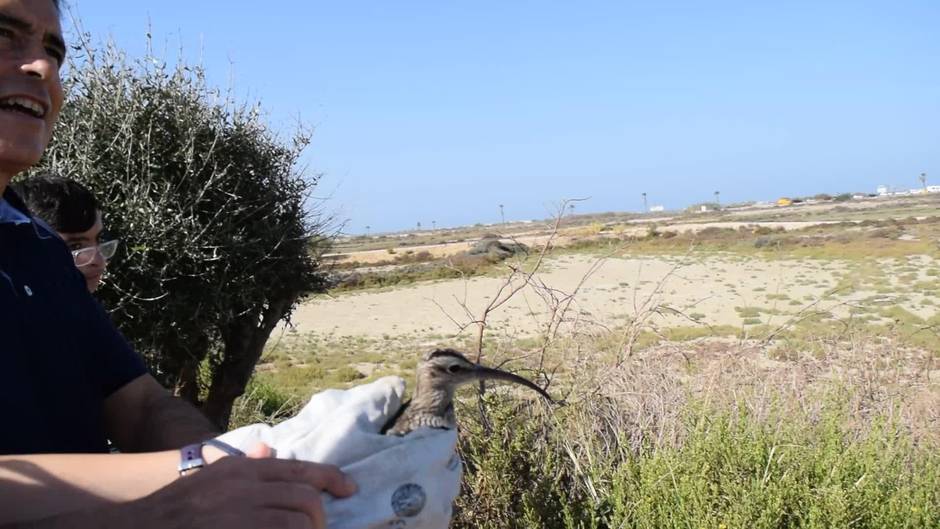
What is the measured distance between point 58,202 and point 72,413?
2.20m

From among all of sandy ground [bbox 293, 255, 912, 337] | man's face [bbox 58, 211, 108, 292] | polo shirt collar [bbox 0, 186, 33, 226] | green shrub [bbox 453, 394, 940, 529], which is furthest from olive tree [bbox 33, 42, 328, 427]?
sandy ground [bbox 293, 255, 912, 337]

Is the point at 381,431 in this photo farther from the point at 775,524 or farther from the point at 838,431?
the point at 838,431

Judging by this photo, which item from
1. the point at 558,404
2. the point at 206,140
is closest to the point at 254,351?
the point at 206,140

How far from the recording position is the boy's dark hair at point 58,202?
330 cm

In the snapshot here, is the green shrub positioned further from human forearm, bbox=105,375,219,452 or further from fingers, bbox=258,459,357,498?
fingers, bbox=258,459,357,498

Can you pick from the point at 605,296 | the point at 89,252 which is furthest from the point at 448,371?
the point at 605,296

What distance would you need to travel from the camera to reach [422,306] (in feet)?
103

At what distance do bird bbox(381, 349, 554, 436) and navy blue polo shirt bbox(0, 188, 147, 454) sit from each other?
2.41 feet

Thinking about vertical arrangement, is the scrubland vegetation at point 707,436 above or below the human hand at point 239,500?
below

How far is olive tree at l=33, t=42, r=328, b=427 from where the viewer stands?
4934 mm

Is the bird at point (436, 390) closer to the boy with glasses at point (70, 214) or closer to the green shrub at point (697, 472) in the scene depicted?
the green shrub at point (697, 472)

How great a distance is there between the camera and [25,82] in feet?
5.19

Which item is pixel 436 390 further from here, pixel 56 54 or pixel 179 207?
pixel 179 207

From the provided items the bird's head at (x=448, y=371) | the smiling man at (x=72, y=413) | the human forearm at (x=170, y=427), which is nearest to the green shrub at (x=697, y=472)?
the bird's head at (x=448, y=371)
